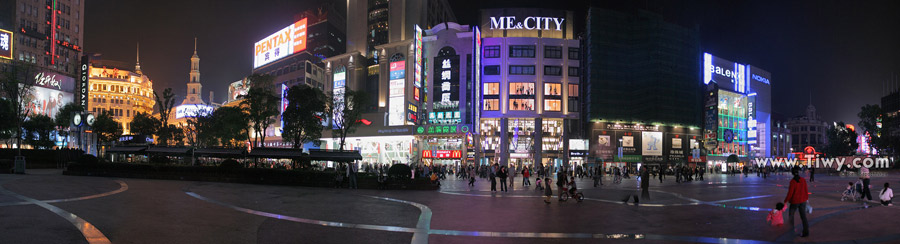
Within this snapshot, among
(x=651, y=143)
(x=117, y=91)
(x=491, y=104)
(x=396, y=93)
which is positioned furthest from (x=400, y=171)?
(x=117, y=91)

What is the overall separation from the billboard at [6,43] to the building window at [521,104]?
75.3 metres

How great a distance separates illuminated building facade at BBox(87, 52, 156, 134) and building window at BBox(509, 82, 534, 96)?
106707 millimetres

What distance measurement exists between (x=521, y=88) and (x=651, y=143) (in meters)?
20.7

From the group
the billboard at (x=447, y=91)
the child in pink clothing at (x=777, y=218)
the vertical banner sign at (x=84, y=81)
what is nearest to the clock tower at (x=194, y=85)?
A: the vertical banner sign at (x=84, y=81)

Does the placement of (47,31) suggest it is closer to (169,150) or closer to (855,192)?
(169,150)

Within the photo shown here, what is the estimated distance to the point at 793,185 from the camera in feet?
32.5

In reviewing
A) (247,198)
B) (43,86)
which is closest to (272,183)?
(247,198)

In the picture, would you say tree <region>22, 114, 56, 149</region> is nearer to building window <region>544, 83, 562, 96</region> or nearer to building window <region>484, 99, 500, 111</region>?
building window <region>484, 99, 500, 111</region>

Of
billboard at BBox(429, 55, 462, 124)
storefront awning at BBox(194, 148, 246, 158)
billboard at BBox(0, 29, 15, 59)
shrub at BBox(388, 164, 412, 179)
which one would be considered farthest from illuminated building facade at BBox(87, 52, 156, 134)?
shrub at BBox(388, 164, 412, 179)

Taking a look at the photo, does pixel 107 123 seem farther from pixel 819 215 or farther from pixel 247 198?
pixel 819 215

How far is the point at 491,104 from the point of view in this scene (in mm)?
64250

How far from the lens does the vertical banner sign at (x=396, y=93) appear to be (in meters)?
73.9

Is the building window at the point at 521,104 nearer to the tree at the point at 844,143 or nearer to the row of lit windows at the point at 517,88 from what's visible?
the row of lit windows at the point at 517,88

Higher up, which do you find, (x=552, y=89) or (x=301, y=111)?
(x=552, y=89)
